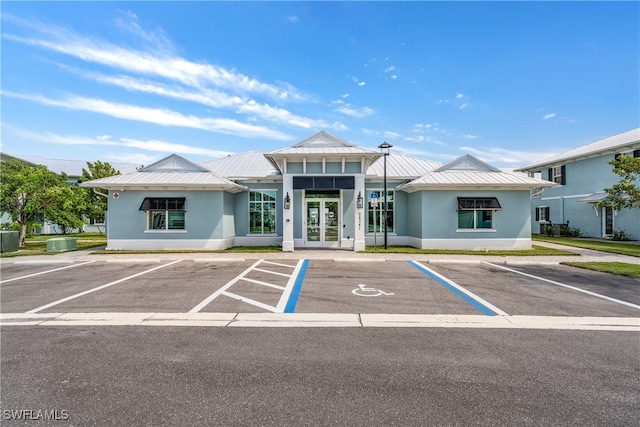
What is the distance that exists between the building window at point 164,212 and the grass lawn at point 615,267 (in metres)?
18.0

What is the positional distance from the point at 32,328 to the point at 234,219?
12.6 metres

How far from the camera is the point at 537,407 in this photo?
3010 mm

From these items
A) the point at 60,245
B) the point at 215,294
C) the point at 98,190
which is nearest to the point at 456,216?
the point at 215,294

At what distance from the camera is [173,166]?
56.5 feet

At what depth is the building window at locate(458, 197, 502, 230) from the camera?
1557 cm

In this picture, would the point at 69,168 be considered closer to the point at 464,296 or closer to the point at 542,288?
the point at 464,296

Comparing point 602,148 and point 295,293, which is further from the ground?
point 602,148

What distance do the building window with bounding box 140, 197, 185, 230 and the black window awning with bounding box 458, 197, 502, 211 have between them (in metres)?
15.1

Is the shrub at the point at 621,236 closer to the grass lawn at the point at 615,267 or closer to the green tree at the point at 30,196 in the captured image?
the grass lawn at the point at 615,267

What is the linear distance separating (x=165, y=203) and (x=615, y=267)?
65.4 ft

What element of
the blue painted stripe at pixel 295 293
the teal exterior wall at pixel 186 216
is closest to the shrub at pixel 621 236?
the blue painted stripe at pixel 295 293

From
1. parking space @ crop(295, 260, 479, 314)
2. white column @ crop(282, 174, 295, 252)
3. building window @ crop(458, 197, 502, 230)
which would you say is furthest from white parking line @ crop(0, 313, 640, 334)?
building window @ crop(458, 197, 502, 230)

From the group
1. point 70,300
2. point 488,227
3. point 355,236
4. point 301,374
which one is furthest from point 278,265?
point 488,227

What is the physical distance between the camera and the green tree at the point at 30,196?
15642mm
